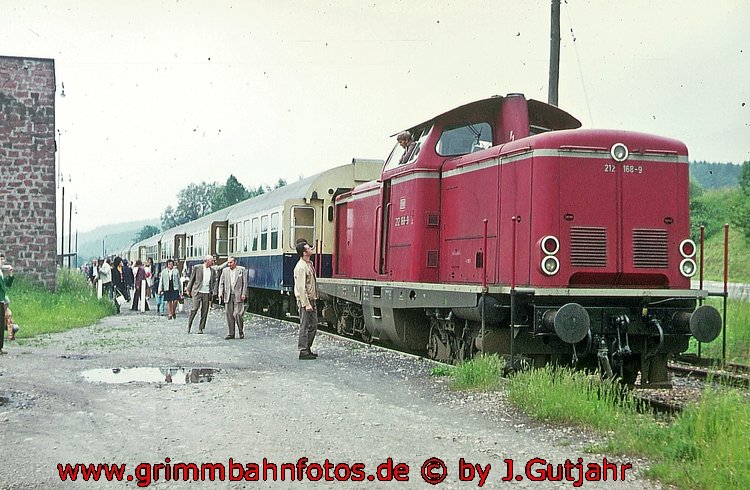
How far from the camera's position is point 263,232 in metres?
21.8

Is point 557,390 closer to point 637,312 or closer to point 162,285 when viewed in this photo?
point 637,312

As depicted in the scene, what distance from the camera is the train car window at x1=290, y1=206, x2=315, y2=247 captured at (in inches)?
733

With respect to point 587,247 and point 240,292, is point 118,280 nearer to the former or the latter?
point 240,292


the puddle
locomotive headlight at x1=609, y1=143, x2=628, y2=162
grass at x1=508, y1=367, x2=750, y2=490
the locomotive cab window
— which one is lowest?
the puddle

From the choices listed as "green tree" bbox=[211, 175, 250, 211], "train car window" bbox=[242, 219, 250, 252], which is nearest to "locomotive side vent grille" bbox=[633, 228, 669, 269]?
"train car window" bbox=[242, 219, 250, 252]

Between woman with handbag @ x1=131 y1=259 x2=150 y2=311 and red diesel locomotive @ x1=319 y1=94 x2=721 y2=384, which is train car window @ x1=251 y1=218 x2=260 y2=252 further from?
red diesel locomotive @ x1=319 y1=94 x2=721 y2=384

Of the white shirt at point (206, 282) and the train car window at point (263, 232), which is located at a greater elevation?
the train car window at point (263, 232)

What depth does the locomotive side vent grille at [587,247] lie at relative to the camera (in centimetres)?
908

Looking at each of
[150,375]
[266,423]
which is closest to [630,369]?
[266,423]

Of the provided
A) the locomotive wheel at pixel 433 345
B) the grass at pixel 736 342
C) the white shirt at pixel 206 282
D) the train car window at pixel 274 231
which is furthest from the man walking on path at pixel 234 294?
the grass at pixel 736 342

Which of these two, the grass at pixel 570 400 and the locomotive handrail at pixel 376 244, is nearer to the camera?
the grass at pixel 570 400

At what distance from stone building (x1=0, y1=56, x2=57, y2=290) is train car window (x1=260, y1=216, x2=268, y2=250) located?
32.5ft

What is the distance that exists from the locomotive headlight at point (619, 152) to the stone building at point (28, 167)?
920 inches

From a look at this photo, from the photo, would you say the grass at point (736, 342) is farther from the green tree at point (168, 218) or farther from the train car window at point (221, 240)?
the green tree at point (168, 218)
